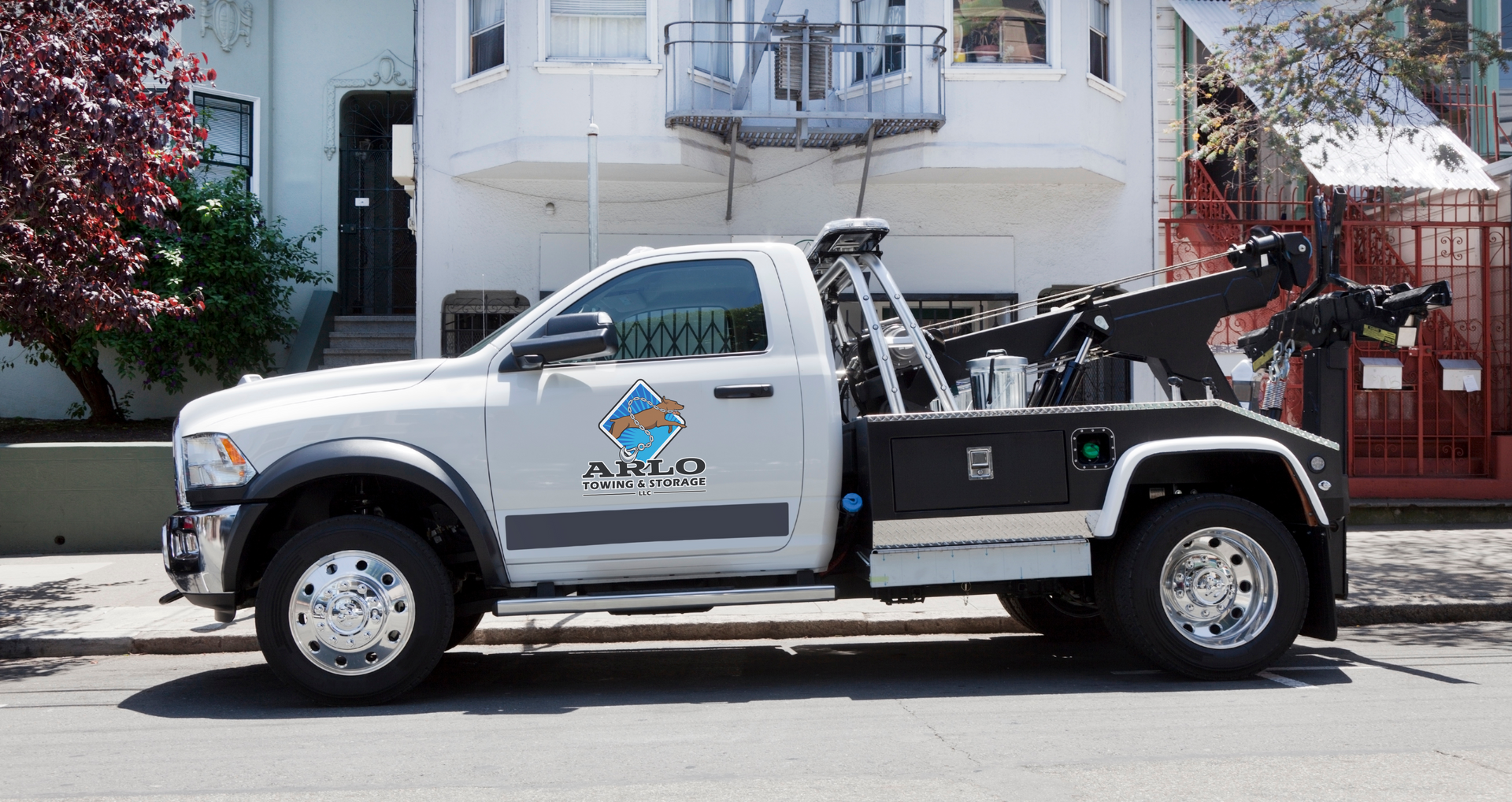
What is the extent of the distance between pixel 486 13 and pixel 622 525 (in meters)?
9.03

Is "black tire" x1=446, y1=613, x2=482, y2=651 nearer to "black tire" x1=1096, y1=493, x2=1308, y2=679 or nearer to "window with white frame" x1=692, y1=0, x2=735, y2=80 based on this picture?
"black tire" x1=1096, y1=493, x2=1308, y2=679

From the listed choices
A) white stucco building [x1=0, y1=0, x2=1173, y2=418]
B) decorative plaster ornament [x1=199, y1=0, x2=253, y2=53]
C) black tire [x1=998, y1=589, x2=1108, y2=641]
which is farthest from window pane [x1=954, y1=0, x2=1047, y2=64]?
decorative plaster ornament [x1=199, y1=0, x2=253, y2=53]

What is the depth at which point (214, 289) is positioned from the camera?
14.0 meters

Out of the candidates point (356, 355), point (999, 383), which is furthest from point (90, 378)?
point (999, 383)

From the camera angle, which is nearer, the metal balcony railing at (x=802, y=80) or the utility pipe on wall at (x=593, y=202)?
the utility pipe on wall at (x=593, y=202)

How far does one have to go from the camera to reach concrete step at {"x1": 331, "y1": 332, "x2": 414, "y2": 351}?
15266mm

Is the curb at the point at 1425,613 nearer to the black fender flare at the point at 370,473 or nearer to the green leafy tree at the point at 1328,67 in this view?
the green leafy tree at the point at 1328,67

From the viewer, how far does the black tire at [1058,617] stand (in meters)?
7.59

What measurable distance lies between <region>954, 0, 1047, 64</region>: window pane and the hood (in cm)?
870

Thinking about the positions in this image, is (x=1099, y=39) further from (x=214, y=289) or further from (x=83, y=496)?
(x=83, y=496)

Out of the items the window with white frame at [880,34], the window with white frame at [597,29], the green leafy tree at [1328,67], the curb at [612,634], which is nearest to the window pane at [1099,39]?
the green leafy tree at [1328,67]

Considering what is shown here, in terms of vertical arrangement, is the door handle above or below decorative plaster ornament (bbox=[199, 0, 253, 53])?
below

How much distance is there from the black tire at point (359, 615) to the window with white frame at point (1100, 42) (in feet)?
34.2

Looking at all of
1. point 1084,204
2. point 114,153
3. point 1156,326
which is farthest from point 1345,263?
point 114,153
